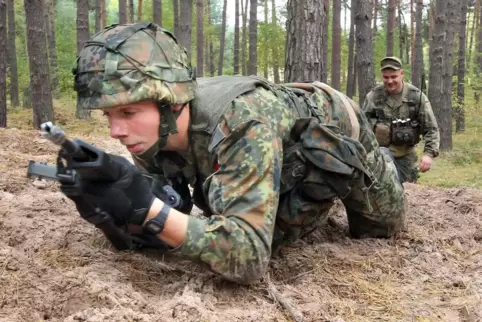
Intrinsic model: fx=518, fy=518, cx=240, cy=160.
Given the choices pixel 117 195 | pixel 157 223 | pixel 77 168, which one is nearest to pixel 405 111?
pixel 157 223

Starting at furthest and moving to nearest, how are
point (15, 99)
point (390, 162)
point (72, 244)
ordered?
1. point (15, 99)
2. point (390, 162)
3. point (72, 244)

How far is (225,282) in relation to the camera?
8.42 ft

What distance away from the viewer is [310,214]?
2959mm

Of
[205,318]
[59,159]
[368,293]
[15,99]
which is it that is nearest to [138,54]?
[59,159]

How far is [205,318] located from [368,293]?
0.98 metres

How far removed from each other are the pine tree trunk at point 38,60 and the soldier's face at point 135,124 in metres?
7.75

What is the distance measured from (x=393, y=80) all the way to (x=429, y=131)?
2.70 feet

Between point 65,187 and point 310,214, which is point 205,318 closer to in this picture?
point 65,187

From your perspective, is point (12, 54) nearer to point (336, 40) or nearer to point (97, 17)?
point (97, 17)

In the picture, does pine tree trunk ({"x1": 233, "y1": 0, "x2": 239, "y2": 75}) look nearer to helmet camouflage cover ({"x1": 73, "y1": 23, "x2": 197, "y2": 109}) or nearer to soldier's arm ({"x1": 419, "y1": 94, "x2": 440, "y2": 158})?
soldier's arm ({"x1": 419, "y1": 94, "x2": 440, "y2": 158})

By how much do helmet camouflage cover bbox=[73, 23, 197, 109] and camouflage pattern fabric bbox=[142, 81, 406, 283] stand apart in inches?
12.4

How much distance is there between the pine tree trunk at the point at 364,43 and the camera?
990 cm

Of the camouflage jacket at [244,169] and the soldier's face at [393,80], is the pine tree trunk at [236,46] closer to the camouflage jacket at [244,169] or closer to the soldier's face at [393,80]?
the soldier's face at [393,80]

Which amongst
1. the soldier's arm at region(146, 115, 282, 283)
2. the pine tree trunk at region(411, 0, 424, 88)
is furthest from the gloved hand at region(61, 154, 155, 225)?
the pine tree trunk at region(411, 0, 424, 88)
